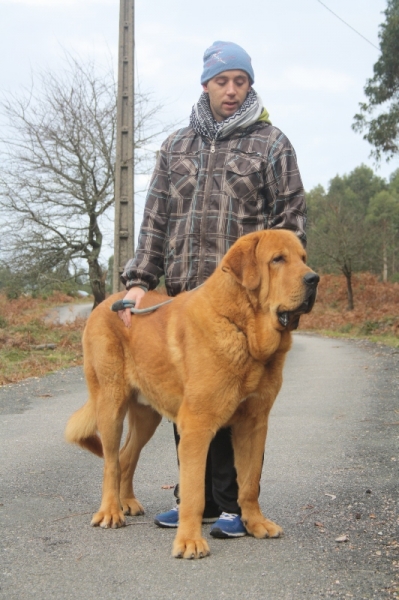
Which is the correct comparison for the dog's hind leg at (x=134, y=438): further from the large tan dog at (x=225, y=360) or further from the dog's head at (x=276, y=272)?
the dog's head at (x=276, y=272)

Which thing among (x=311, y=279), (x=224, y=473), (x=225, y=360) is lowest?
(x=224, y=473)

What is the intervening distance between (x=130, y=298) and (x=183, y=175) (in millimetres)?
836

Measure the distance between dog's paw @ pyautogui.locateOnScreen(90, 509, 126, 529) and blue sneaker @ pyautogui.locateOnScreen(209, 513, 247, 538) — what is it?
553 millimetres

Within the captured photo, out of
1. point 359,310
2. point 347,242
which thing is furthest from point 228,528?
point 347,242

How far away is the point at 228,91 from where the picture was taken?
4.20 metres

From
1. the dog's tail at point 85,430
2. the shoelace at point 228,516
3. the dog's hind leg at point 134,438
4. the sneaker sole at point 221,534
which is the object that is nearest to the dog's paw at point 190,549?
the sneaker sole at point 221,534

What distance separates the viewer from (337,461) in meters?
5.67

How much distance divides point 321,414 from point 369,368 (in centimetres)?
478

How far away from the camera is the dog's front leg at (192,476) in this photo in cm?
357

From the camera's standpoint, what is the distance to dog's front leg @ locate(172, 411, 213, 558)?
3572 millimetres

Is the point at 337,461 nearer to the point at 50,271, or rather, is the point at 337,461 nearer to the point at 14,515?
the point at 14,515

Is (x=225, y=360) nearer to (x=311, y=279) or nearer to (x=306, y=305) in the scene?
(x=306, y=305)

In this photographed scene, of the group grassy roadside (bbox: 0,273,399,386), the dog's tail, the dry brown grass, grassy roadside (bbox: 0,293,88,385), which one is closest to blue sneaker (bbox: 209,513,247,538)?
the dog's tail

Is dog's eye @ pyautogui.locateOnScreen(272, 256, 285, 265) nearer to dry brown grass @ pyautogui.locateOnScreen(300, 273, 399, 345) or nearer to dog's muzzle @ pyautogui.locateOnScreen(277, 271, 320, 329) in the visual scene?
dog's muzzle @ pyautogui.locateOnScreen(277, 271, 320, 329)
